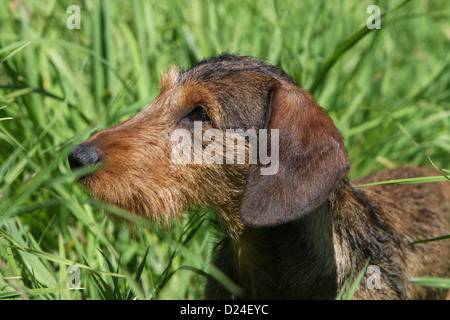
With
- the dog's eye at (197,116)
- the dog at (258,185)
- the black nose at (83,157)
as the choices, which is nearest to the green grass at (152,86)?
the dog at (258,185)

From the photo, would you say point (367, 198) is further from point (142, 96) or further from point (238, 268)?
point (142, 96)

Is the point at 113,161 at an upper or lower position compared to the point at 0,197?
upper

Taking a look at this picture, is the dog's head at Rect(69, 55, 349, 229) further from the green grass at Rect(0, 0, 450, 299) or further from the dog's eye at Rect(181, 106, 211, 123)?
the green grass at Rect(0, 0, 450, 299)

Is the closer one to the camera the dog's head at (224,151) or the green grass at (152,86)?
the dog's head at (224,151)

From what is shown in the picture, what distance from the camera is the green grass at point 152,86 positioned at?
3.66 meters

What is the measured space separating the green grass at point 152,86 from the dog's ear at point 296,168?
676 mm

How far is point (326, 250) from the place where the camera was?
315cm

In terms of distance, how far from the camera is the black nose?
9.44 ft

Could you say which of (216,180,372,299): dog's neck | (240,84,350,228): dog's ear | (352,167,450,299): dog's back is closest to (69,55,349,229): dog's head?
(240,84,350,228): dog's ear

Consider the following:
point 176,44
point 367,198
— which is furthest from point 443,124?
point 176,44

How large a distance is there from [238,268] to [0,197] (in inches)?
58.2

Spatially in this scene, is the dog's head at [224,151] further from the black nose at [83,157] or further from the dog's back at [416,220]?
the dog's back at [416,220]

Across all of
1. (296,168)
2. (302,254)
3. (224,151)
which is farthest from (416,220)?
(224,151)

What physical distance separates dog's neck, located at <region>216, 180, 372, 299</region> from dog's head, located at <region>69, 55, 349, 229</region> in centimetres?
23
